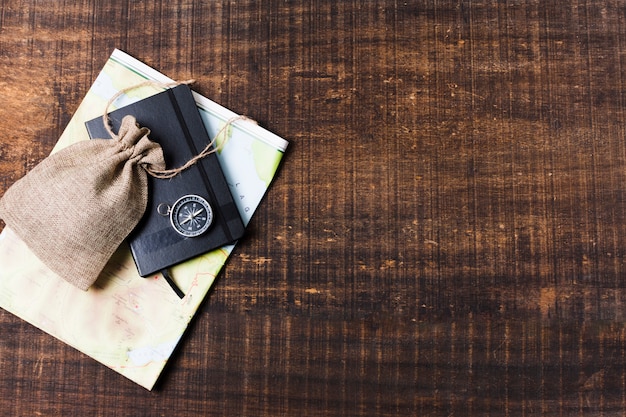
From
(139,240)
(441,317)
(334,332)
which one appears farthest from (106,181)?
(441,317)

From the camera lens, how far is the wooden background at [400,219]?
0.75 meters

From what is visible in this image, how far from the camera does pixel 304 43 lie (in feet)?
2.53

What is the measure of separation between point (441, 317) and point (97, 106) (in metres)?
0.55

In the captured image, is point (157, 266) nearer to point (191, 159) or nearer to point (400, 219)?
point (191, 159)

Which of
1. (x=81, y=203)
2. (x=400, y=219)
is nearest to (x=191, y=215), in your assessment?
(x=81, y=203)

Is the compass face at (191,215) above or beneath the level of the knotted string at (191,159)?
beneath

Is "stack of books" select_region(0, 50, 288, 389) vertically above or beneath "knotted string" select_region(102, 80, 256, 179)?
beneath

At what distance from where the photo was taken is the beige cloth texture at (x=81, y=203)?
2.33 feet

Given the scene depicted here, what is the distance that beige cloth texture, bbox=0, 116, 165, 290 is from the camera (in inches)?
28.0

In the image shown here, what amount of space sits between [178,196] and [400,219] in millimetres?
297

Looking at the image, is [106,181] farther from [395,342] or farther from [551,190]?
[551,190]

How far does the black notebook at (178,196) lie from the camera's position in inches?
29.0

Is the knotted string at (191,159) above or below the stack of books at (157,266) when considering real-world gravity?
above

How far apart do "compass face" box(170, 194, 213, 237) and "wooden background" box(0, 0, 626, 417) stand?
0.22ft
